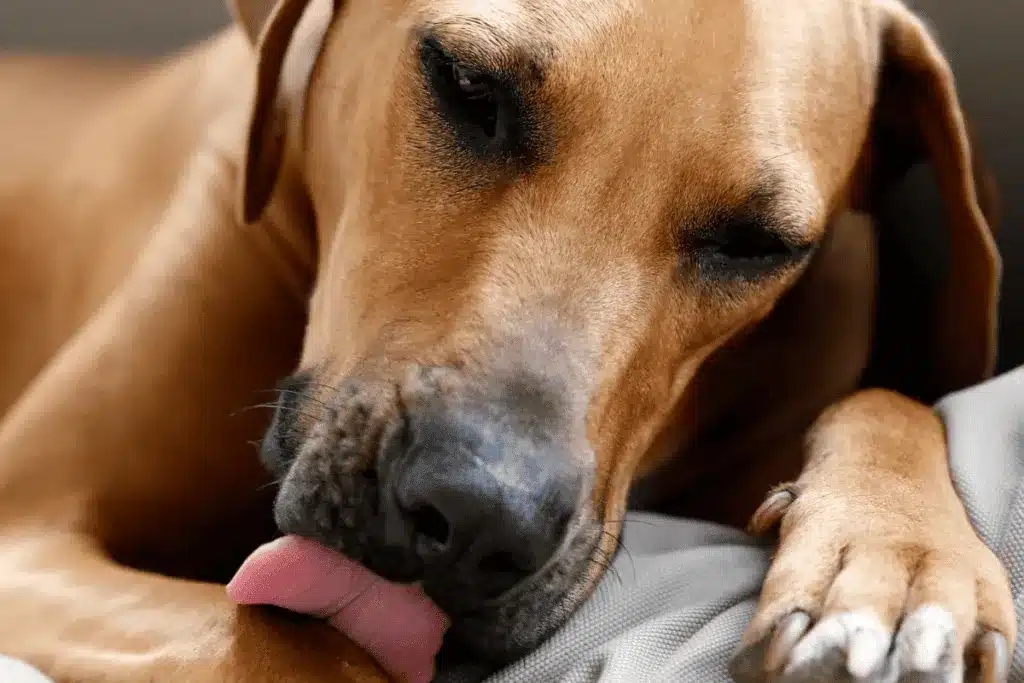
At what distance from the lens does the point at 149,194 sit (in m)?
1.96

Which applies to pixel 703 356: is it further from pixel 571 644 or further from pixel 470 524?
pixel 470 524

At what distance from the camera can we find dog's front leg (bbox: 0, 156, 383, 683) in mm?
1315

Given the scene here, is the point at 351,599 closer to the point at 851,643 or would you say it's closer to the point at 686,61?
the point at 851,643

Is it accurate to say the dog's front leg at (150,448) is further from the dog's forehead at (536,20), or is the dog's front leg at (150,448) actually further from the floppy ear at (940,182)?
the floppy ear at (940,182)

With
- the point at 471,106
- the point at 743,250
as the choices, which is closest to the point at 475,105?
the point at 471,106

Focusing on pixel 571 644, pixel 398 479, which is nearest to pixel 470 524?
pixel 398 479

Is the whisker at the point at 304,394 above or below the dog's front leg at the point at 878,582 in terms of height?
above

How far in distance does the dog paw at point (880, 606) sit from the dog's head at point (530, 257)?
0.22 meters

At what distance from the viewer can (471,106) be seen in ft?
4.25

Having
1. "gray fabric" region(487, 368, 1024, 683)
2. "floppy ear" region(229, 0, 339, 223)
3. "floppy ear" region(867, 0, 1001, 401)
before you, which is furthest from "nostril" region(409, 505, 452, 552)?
"floppy ear" region(867, 0, 1001, 401)

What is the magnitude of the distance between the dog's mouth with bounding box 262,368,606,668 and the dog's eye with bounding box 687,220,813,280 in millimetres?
333

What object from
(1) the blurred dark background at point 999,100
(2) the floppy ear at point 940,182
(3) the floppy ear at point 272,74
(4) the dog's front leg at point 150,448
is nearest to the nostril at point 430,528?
(4) the dog's front leg at point 150,448

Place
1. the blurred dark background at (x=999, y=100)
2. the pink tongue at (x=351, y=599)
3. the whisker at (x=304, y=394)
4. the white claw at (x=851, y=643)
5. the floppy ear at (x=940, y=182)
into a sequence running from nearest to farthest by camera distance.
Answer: the white claw at (x=851, y=643)
the pink tongue at (x=351, y=599)
the whisker at (x=304, y=394)
the floppy ear at (x=940, y=182)
the blurred dark background at (x=999, y=100)

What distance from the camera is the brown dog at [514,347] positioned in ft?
3.70
